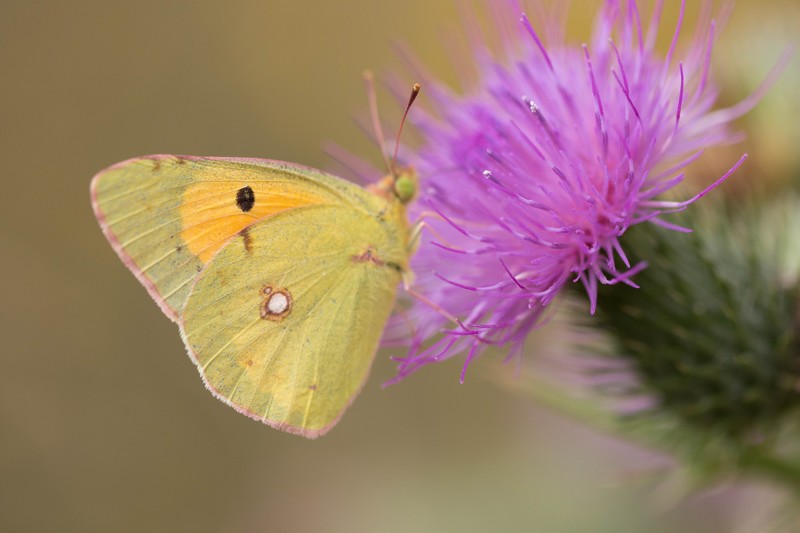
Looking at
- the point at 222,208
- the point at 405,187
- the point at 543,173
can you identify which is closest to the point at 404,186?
the point at 405,187

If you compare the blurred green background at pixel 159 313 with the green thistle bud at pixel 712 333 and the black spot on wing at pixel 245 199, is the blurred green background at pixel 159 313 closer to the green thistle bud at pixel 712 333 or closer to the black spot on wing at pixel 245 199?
the green thistle bud at pixel 712 333

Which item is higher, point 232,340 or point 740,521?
point 232,340

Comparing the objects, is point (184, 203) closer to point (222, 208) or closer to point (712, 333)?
point (222, 208)

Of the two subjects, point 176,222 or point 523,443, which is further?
point 523,443

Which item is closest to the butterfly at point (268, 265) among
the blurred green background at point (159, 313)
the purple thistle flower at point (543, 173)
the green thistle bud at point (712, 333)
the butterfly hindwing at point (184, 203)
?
the butterfly hindwing at point (184, 203)

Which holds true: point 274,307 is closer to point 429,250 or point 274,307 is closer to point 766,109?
point 429,250

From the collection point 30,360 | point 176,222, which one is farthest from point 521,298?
point 30,360

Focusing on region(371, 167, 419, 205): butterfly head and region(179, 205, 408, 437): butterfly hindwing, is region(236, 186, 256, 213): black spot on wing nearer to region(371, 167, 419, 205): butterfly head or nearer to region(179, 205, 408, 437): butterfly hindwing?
region(179, 205, 408, 437): butterfly hindwing
